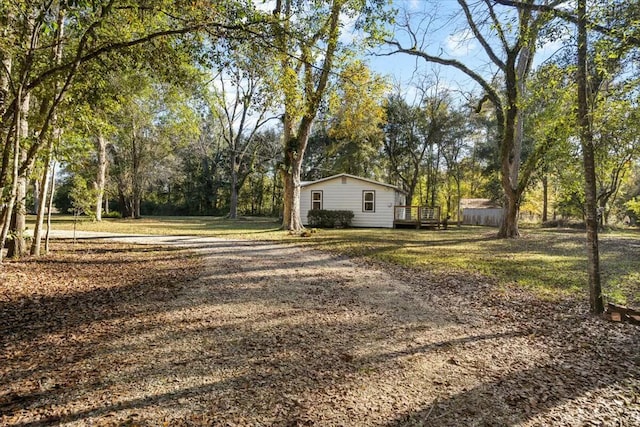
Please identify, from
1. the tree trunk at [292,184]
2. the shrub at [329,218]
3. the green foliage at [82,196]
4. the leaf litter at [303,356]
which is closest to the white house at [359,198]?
the shrub at [329,218]

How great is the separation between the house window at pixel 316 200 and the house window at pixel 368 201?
2.67 metres

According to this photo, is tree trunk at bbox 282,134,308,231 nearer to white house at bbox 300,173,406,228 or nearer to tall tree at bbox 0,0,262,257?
white house at bbox 300,173,406,228

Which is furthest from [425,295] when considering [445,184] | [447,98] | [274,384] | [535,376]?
[445,184]

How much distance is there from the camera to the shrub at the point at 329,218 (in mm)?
20109

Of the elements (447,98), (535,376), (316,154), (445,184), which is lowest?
(535,376)

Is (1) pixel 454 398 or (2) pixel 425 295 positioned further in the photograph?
(2) pixel 425 295

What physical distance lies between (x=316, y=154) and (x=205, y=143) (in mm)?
11504

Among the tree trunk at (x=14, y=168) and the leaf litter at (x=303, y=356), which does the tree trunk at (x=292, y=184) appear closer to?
the leaf litter at (x=303, y=356)

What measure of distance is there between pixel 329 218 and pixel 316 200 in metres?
1.68

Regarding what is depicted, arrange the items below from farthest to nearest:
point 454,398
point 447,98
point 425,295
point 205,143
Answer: point 205,143 < point 447,98 < point 425,295 < point 454,398

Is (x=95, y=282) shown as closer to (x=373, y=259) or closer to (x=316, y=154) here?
(x=373, y=259)

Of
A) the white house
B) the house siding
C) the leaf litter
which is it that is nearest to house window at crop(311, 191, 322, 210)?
the white house

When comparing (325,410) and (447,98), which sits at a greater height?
(447,98)

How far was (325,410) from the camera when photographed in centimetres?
226
